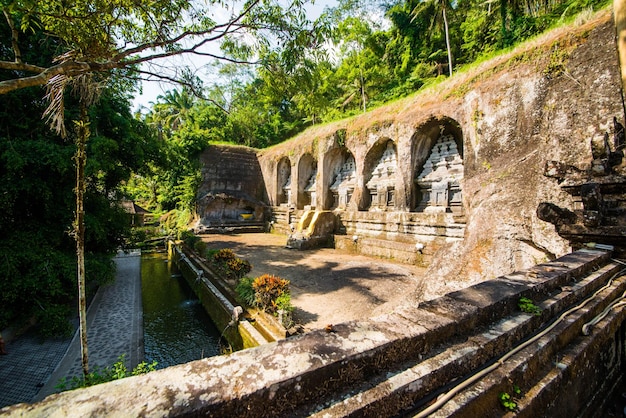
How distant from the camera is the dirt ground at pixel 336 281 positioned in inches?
201

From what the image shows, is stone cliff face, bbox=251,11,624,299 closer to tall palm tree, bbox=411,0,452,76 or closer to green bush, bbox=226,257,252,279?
green bush, bbox=226,257,252,279

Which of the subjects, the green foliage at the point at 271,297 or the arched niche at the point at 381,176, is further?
the arched niche at the point at 381,176

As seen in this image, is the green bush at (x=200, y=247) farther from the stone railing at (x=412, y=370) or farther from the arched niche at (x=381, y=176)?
the stone railing at (x=412, y=370)

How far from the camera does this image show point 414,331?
5.29ft

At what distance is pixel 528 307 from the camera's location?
2.16 metres

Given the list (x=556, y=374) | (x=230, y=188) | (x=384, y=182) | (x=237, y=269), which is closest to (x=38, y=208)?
(x=237, y=269)

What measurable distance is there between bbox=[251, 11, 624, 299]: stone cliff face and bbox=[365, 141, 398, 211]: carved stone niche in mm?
2281

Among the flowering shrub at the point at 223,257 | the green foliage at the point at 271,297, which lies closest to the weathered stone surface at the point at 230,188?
the flowering shrub at the point at 223,257

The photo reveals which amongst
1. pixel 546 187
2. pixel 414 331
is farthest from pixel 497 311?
pixel 546 187

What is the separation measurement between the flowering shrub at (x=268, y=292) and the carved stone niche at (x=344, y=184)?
8664mm

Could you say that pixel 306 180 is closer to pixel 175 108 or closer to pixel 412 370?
pixel 412 370

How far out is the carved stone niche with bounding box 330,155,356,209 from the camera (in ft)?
44.6

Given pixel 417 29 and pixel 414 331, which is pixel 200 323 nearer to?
pixel 414 331

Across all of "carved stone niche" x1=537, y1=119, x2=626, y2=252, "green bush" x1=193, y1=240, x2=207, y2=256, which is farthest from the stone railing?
"green bush" x1=193, y1=240, x2=207, y2=256
